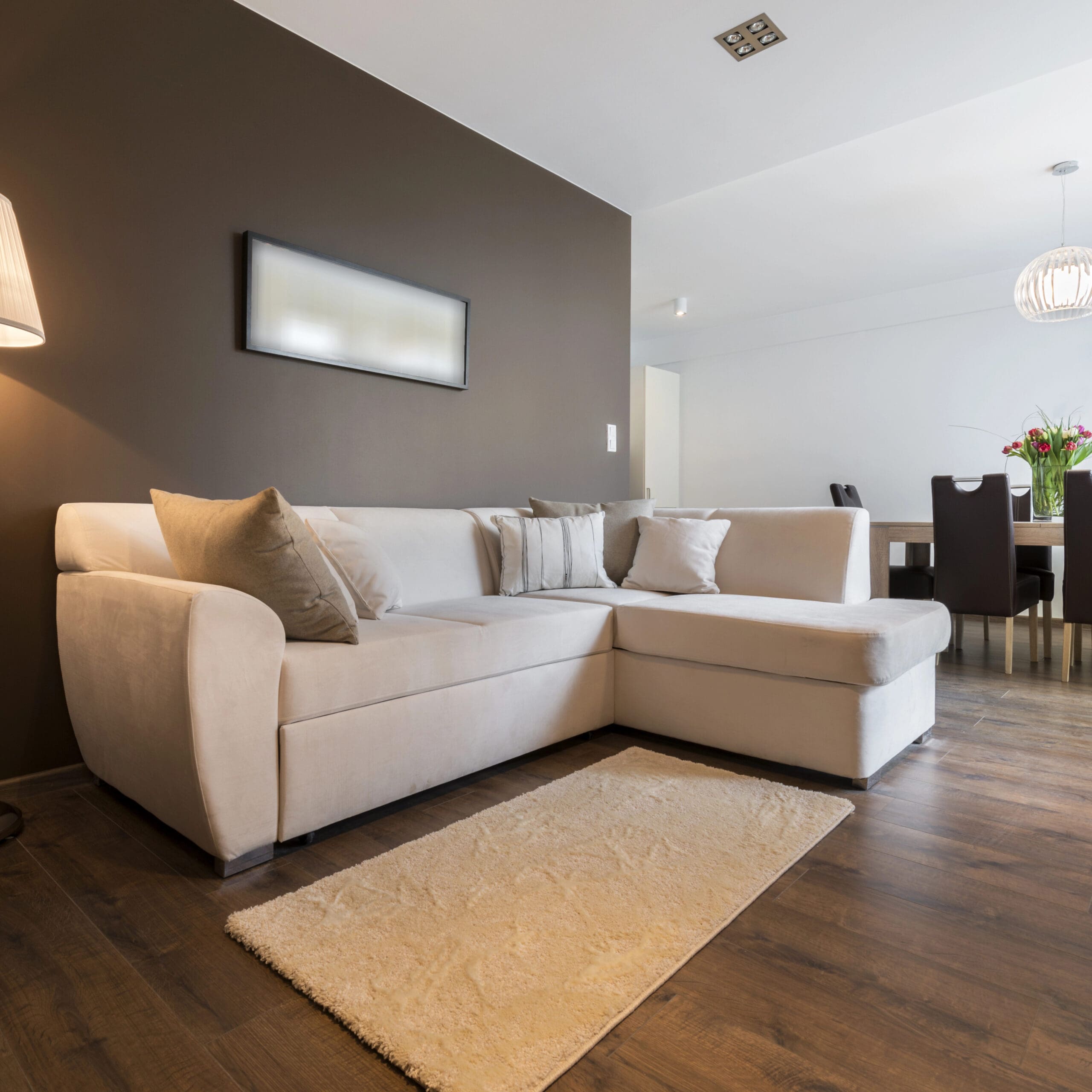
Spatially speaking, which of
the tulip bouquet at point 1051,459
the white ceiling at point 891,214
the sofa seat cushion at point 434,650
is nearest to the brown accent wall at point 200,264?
the sofa seat cushion at point 434,650

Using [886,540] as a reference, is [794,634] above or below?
below

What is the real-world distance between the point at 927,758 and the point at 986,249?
446 centimetres

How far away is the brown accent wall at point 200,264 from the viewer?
6.93 ft

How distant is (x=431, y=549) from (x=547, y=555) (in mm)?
475

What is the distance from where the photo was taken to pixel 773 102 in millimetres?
3201

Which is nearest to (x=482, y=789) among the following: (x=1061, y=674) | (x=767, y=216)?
(x=1061, y=674)

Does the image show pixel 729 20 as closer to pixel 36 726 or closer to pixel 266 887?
pixel 266 887

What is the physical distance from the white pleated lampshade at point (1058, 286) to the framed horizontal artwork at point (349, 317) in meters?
3.25

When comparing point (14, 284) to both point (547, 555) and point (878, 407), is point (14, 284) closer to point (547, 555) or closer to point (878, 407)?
point (547, 555)

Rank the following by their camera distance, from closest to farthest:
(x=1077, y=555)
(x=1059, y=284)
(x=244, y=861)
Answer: (x=244, y=861) < (x=1077, y=555) < (x=1059, y=284)

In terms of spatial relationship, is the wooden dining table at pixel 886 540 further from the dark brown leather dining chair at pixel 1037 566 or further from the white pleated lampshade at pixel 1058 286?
the white pleated lampshade at pixel 1058 286

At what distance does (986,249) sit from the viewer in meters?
5.22

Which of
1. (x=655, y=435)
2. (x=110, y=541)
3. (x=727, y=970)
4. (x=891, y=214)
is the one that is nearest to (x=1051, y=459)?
(x=891, y=214)

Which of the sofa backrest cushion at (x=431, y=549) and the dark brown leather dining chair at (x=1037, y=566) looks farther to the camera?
the dark brown leather dining chair at (x=1037, y=566)
